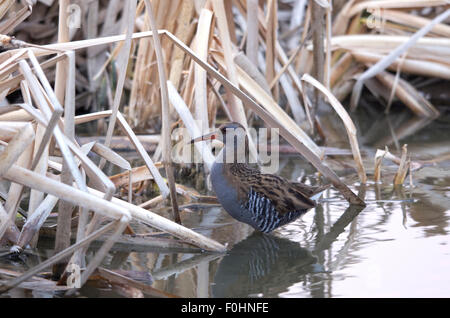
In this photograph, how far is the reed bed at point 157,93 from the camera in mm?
2564

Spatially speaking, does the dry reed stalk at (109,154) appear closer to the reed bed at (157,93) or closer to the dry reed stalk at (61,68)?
the reed bed at (157,93)

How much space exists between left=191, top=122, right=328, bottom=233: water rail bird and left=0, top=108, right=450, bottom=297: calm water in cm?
11

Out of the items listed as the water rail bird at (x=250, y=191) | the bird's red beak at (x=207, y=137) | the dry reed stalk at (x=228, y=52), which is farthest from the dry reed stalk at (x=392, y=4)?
the bird's red beak at (x=207, y=137)

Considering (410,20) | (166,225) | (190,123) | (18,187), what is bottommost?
(166,225)

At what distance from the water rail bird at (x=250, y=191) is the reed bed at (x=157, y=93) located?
16 centimetres

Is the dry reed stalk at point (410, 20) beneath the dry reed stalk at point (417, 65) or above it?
above

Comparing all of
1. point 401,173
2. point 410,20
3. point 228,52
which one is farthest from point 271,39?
point 410,20

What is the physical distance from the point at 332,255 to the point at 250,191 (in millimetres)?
601

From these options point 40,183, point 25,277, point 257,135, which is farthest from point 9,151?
point 257,135

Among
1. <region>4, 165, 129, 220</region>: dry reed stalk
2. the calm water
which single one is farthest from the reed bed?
the calm water

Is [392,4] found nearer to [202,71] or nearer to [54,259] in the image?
[202,71]

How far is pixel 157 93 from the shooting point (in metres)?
4.98
